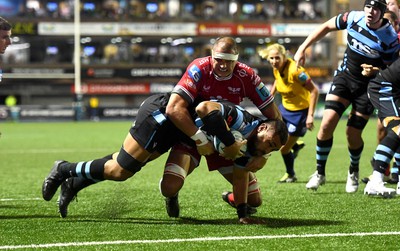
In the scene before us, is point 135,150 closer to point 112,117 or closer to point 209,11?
point 112,117

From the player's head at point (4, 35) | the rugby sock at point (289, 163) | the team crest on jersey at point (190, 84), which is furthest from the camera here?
the rugby sock at point (289, 163)

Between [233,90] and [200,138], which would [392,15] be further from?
[200,138]

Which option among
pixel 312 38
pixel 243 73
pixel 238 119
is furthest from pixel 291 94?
pixel 238 119

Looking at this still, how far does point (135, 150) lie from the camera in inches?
245

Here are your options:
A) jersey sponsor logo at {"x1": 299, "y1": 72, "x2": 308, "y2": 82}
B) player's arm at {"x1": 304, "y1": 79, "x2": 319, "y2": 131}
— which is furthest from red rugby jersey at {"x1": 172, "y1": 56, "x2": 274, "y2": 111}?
jersey sponsor logo at {"x1": 299, "y1": 72, "x2": 308, "y2": 82}

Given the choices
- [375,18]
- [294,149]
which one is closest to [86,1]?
[294,149]

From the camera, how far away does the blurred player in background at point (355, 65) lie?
793 centimetres

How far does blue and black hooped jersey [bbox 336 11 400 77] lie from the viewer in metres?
7.95

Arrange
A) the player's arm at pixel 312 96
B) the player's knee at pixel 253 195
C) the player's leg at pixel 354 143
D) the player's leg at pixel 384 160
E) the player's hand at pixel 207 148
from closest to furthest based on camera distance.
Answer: the player's hand at pixel 207 148 < the player's knee at pixel 253 195 < the player's leg at pixel 384 160 < the player's leg at pixel 354 143 < the player's arm at pixel 312 96

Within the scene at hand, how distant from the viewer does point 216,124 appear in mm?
5621

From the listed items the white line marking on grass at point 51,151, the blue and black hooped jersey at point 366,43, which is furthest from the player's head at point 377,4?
the white line marking on grass at point 51,151

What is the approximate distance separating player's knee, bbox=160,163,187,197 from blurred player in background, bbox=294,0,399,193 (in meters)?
2.49

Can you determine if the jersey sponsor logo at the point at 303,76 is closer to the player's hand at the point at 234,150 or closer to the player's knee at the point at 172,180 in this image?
the player's knee at the point at 172,180

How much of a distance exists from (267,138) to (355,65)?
2908 mm
